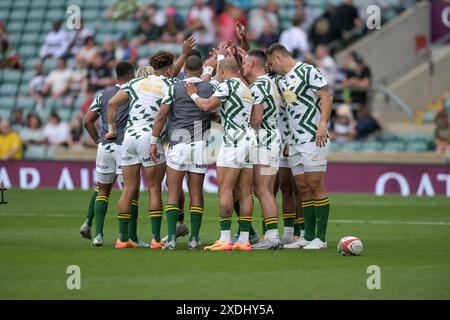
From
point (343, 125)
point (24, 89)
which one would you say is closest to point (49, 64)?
point (24, 89)

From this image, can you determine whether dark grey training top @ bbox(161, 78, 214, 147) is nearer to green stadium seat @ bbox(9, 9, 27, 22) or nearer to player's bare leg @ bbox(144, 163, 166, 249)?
player's bare leg @ bbox(144, 163, 166, 249)

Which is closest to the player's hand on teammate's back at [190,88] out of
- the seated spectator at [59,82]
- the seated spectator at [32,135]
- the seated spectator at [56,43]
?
the seated spectator at [32,135]

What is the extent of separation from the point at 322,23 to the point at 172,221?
602 inches

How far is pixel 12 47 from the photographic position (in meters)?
31.8

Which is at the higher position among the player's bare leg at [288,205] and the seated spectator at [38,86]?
the seated spectator at [38,86]

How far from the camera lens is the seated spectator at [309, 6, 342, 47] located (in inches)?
1099

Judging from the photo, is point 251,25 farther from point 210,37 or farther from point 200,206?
point 200,206

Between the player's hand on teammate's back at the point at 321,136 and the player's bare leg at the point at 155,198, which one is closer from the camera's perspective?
the player's hand on teammate's back at the point at 321,136

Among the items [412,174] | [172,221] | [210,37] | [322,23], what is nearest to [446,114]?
[412,174]

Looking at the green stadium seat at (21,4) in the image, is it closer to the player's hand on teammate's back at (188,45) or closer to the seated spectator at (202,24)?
the seated spectator at (202,24)

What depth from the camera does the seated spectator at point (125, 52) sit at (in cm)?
2812

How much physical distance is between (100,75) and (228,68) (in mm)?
15122

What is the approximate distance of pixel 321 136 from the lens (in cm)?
1348

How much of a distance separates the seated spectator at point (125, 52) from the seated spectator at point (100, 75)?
50 centimetres
